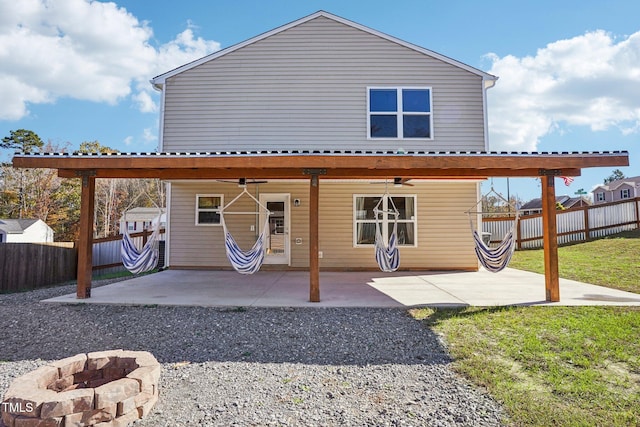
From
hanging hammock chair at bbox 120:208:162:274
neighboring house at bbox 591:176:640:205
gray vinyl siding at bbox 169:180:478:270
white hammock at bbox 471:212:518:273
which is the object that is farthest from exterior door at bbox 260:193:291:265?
neighboring house at bbox 591:176:640:205

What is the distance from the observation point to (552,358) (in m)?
3.28

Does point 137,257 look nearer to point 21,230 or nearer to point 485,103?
point 485,103

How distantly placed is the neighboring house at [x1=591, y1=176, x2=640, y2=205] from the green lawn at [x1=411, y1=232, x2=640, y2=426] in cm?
2948

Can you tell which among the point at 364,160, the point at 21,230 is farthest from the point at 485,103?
the point at 21,230

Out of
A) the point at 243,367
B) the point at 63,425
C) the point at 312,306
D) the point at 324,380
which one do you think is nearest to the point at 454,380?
the point at 324,380

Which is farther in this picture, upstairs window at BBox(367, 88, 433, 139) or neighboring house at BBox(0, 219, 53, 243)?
neighboring house at BBox(0, 219, 53, 243)

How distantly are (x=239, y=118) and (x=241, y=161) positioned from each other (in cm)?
408

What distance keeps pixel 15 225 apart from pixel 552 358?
22235 millimetres

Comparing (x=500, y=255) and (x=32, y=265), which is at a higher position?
(x=500, y=255)

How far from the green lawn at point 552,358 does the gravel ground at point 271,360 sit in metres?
0.23

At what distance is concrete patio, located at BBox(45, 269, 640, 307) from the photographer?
5207 mm

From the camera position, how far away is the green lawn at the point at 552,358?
247 centimetres

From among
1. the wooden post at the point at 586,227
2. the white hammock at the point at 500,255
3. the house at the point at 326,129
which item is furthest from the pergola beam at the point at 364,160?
the wooden post at the point at 586,227

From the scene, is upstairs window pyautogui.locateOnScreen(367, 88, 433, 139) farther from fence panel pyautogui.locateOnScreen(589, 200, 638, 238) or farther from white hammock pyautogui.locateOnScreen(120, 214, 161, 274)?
fence panel pyautogui.locateOnScreen(589, 200, 638, 238)
